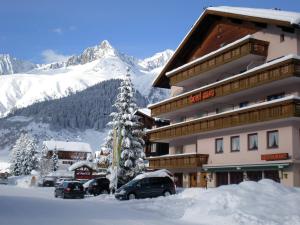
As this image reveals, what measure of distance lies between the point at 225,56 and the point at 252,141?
8.01 meters

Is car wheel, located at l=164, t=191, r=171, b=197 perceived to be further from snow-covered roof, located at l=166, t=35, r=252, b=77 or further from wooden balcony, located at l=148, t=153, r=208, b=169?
snow-covered roof, located at l=166, t=35, r=252, b=77

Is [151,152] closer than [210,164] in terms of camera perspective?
No

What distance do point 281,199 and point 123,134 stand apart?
A: 1036 inches

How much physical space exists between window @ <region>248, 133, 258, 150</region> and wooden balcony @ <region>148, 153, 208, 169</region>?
633 cm

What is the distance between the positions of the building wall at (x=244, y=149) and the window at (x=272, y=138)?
0.89 feet

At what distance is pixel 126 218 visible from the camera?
836 inches

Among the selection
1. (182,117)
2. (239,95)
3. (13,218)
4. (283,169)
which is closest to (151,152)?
(182,117)

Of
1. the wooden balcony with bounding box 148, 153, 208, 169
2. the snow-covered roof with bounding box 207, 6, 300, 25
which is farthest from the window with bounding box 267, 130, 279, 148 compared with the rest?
the wooden balcony with bounding box 148, 153, 208, 169

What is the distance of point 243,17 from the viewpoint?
133 ft

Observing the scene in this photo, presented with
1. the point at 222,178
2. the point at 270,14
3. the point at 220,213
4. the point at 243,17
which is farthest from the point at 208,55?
the point at 220,213

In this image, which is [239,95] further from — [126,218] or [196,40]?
[126,218]

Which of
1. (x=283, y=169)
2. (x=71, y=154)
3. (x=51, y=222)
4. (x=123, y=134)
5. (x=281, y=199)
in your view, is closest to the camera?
(x=51, y=222)

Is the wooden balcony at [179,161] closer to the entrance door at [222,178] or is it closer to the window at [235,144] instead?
the entrance door at [222,178]

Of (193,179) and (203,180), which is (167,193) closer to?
(203,180)
